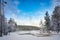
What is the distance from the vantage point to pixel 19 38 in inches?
123

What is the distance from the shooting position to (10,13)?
10.4ft

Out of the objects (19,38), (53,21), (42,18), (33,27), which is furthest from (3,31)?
(53,21)

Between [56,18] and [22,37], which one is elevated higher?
[56,18]

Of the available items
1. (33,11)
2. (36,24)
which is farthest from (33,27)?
(33,11)

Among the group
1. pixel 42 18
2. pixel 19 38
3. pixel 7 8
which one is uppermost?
pixel 7 8

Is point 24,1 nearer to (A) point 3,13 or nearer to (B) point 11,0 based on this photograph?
(B) point 11,0

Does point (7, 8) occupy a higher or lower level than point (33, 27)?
higher

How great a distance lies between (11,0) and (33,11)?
540 mm

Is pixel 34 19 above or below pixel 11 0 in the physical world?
below

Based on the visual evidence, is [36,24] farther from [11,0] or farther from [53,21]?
[11,0]

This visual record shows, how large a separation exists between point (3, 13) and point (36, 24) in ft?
2.49

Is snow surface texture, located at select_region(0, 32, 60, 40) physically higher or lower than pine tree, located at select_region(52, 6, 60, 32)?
lower

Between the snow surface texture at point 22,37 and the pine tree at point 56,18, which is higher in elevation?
the pine tree at point 56,18

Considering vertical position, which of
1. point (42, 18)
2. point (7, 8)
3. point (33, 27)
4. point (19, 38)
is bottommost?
point (19, 38)
